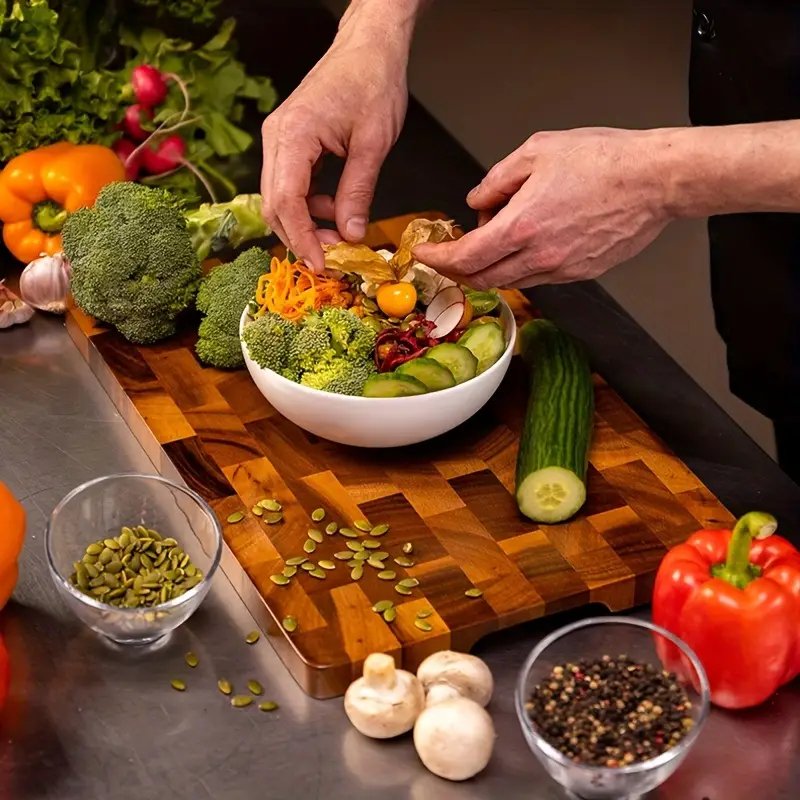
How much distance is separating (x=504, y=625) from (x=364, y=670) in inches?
9.8

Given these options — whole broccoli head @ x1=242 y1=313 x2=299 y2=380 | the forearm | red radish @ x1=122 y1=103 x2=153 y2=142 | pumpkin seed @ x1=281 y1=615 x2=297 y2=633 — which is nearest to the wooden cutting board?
pumpkin seed @ x1=281 y1=615 x2=297 y2=633

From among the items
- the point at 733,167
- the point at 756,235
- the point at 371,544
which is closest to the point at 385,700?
the point at 371,544

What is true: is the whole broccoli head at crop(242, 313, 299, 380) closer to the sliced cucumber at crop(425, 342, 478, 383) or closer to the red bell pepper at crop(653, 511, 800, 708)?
the sliced cucumber at crop(425, 342, 478, 383)

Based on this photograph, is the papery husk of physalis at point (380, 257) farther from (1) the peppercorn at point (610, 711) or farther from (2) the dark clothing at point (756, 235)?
(1) the peppercorn at point (610, 711)

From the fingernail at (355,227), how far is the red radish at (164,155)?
2.22 feet

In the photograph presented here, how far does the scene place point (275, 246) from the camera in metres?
2.60

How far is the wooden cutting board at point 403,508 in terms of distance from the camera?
1835 mm

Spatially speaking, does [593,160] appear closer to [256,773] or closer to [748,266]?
[748,266]

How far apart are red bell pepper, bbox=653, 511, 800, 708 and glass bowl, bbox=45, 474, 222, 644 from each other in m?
0.56

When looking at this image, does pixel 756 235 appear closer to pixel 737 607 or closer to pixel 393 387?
pixel 393 387

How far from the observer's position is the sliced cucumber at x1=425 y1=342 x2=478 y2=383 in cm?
210

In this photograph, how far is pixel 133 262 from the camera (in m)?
A: 2.29

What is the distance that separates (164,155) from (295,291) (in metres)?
0.72

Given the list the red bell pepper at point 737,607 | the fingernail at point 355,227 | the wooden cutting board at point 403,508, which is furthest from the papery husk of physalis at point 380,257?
the red bell pepper at point 737,607
